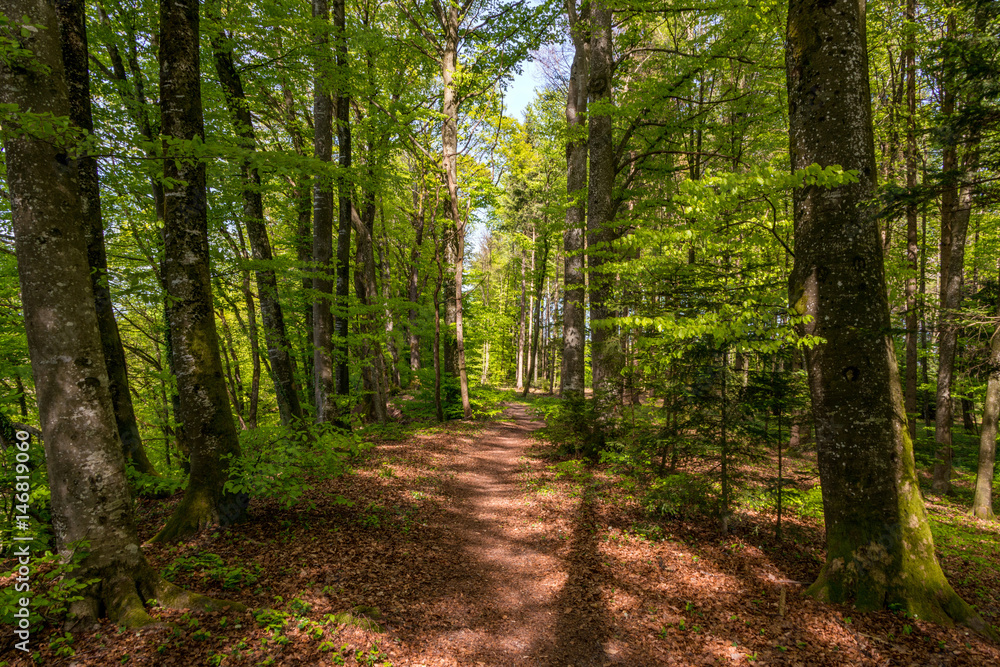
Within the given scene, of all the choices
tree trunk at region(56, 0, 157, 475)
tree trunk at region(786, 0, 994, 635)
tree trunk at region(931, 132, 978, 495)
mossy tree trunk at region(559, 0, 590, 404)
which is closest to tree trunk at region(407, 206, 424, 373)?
mossy tree trunk at region(559, 0, 590, 404)

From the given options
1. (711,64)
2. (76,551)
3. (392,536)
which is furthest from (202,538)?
(711,64)

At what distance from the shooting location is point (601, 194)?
9711 millimetres

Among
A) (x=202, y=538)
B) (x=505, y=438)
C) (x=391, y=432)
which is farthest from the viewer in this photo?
(x=505, y=438)

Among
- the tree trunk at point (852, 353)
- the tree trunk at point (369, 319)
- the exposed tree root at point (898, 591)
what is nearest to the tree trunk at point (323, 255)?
the tree trunk at point (369, 319)

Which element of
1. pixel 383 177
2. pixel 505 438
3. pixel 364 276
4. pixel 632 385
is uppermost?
pixel 383 177

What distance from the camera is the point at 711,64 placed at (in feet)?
27.5

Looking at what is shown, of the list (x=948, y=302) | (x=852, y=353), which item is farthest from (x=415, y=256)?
(x=948, y=302)

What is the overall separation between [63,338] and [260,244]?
261 inches

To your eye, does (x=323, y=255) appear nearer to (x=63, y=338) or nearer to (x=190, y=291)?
(x=190, y=291)

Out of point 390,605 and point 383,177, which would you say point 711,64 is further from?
point 390,605

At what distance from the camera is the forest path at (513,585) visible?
416 centimetres

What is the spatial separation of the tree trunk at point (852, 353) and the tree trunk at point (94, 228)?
28.4 ft

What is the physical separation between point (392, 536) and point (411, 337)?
16032 millimetres

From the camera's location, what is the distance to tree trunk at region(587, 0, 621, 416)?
8.99 metres
